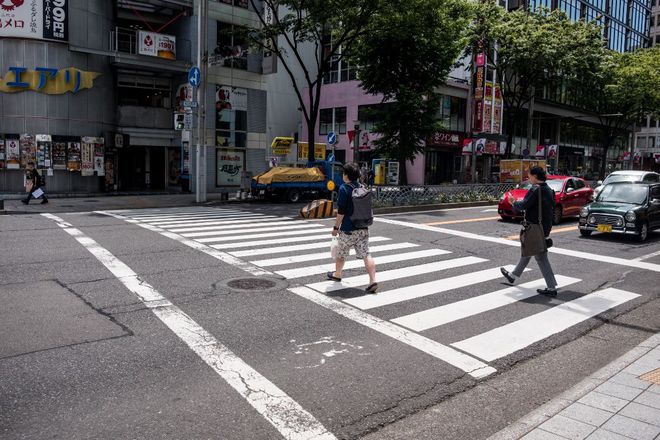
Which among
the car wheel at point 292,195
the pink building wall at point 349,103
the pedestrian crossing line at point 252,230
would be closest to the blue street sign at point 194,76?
the car wheel at point 292,195

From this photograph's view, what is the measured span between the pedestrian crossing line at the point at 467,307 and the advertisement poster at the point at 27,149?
2348cm

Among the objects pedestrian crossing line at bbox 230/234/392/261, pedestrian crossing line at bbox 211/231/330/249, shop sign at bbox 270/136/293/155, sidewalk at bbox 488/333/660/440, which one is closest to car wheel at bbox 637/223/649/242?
pedestrian crossing line at bbox 230/234/392/261

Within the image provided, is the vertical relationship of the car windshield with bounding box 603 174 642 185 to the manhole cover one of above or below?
above

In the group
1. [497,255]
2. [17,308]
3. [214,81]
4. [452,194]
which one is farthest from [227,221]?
[214,81]

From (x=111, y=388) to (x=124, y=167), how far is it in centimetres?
2920

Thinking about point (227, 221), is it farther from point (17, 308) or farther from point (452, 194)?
point (452, 194)

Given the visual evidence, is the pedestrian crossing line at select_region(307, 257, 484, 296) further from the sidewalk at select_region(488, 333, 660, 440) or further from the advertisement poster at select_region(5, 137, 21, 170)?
the advertisement poster at select_region(5, 137, 21, 170)

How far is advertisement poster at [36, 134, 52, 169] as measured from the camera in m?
24.8

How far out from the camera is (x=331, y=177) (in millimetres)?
26188

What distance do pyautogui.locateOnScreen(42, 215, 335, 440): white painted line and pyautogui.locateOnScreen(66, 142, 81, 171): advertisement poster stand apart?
66.8 feet

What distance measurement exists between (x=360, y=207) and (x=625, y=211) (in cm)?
952

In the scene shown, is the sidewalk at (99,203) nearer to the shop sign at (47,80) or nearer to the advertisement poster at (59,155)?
the advertisement poster at (59,155)

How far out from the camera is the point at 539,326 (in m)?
6.83

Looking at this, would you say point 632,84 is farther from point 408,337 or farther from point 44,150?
point 408,337
